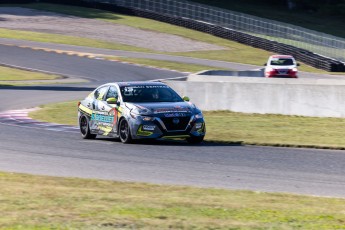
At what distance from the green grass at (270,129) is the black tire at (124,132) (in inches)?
72.4

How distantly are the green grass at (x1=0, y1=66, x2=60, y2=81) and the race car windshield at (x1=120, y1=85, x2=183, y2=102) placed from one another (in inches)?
976

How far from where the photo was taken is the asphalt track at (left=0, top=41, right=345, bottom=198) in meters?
12.9

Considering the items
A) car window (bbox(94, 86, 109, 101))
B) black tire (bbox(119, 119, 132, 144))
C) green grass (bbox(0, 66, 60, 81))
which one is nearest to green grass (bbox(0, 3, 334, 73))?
green grass (bbox(0, 66, 60, 81))

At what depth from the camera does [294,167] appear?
14.6 meters

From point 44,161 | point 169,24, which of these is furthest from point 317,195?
point 169,24

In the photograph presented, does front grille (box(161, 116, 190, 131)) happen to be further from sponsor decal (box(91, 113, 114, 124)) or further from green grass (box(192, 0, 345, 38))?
green grass (box(192, 0, 345, 38))

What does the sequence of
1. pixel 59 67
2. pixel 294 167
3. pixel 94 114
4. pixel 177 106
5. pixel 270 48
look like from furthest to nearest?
pixel 270 48 → pixel 59 67 → pixel 94 114 → pixel 177 106 → pixel 294 167

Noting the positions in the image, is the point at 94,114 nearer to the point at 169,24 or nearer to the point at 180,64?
the point at 180,64

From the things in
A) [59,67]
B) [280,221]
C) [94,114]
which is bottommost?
[59,67]

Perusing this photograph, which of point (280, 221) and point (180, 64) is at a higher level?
point (280, 221)

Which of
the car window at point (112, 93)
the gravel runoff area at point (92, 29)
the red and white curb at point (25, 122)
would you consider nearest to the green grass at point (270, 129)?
the red and white curb at point (25, 122)

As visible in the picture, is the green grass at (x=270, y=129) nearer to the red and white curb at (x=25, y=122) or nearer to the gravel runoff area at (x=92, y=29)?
the red and white curb at (x=25, y=122)

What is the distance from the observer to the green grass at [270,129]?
1881 centimetres

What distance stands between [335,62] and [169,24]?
57.5ft
